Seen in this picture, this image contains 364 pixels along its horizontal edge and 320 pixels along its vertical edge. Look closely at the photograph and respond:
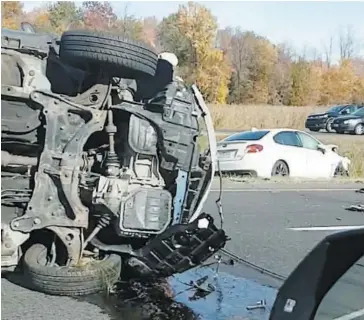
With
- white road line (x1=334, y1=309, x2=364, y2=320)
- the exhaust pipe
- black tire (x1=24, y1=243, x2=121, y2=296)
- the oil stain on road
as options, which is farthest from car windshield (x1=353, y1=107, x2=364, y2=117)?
white road line (x1=334, y1=309, x2=364, y2=320)

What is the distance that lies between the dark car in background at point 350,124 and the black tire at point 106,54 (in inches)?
1160

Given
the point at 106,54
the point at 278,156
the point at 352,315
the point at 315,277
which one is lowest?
the point at 352,315

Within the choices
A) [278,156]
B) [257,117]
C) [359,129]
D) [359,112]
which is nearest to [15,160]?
[278,156]

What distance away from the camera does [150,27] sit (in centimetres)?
3872

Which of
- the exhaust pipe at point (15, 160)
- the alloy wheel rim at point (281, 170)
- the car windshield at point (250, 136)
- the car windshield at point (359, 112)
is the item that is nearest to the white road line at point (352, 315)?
the exhaust pipe at point (15, 160)

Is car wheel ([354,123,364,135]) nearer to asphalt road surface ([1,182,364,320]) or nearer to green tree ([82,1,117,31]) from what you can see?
green tree ([82,1,117,31])

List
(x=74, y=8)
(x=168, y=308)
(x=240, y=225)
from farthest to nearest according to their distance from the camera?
(x=74, y=8) → (x=240, y=225) → (x=168, y=308)

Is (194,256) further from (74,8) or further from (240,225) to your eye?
(74,8)

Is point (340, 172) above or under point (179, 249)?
above

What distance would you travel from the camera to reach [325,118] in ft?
113

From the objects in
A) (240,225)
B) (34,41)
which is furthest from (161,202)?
(240,225)

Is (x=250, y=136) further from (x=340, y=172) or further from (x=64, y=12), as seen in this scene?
(x=64, y=12)

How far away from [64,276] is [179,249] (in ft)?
2.80

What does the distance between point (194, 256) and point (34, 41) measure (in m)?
2.02
